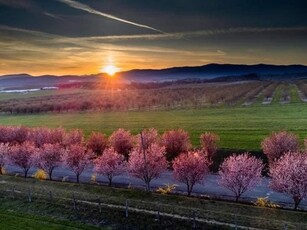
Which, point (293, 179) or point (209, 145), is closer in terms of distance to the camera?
point (293, 179)

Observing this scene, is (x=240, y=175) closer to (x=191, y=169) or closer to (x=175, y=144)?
(x=191, y=169)

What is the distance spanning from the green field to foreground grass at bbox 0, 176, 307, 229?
4155cm

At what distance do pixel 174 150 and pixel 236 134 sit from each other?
28.8 metres

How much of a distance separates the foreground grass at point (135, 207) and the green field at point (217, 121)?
4155 centimetres

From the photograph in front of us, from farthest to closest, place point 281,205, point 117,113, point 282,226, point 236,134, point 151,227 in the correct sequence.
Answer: point 117,113 → point 236,134 → point 281,205 → point 151,227 → point 282,226

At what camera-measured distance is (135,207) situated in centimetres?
6231

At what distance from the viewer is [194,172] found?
72125 mm

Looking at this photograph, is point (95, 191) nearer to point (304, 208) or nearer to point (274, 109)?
point (304, 208)

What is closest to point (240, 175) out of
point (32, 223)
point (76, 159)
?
point (32, 223)

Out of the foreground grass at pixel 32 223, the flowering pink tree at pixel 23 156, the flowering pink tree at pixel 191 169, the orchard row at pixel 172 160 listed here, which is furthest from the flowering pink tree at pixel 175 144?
the foreground grass at pixel 32 223

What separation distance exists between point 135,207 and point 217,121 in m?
90.0

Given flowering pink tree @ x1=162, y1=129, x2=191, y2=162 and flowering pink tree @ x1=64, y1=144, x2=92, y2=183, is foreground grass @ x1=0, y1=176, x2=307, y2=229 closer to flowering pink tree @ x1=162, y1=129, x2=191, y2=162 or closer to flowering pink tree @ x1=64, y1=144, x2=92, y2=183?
flowering pink tree @ x1=64, y1=144, x2=92, y2=183

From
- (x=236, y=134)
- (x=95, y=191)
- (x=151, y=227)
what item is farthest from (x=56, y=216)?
(x=236, y=134)

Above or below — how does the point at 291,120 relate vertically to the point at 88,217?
above
